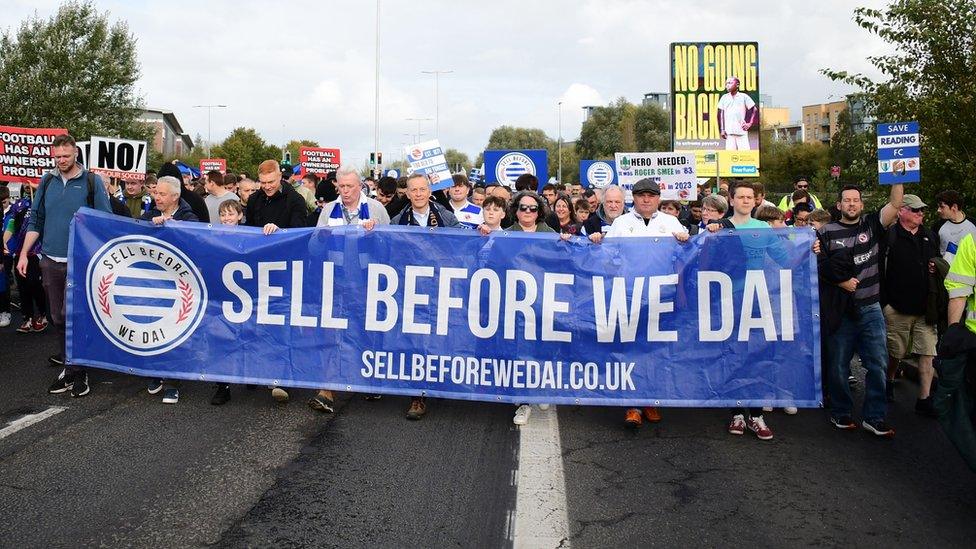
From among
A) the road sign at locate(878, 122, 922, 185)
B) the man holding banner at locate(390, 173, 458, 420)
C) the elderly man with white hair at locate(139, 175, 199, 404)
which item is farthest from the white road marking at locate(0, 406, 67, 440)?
the road sign at locate(878, 122, 922, 185)

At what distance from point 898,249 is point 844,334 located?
56.8 inches

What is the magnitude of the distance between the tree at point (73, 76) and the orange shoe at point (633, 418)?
111 feet

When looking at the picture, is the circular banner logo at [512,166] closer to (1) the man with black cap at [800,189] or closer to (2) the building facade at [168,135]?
(1) the man with black cap at [800,189]

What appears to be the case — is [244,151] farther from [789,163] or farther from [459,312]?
[459,312]

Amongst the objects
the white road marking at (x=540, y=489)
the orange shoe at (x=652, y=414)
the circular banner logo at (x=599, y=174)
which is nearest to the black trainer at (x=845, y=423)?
the orange shoe at (x=652, y=414)

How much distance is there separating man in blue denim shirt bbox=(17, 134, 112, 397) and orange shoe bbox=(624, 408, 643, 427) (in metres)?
4.49

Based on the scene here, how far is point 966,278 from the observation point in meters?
5.09

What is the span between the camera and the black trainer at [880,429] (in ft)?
21.1

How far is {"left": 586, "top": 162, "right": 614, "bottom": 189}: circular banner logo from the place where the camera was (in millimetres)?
21266

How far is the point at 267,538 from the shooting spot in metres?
4.35

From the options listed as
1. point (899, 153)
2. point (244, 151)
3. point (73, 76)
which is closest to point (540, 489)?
point (899, 153)

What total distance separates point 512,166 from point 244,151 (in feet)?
230

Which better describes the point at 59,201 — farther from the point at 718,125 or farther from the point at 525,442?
the point at 718,125

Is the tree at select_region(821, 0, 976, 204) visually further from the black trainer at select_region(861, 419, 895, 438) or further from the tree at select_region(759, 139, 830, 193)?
the tree at select_region(759, 139, 830, 193)
